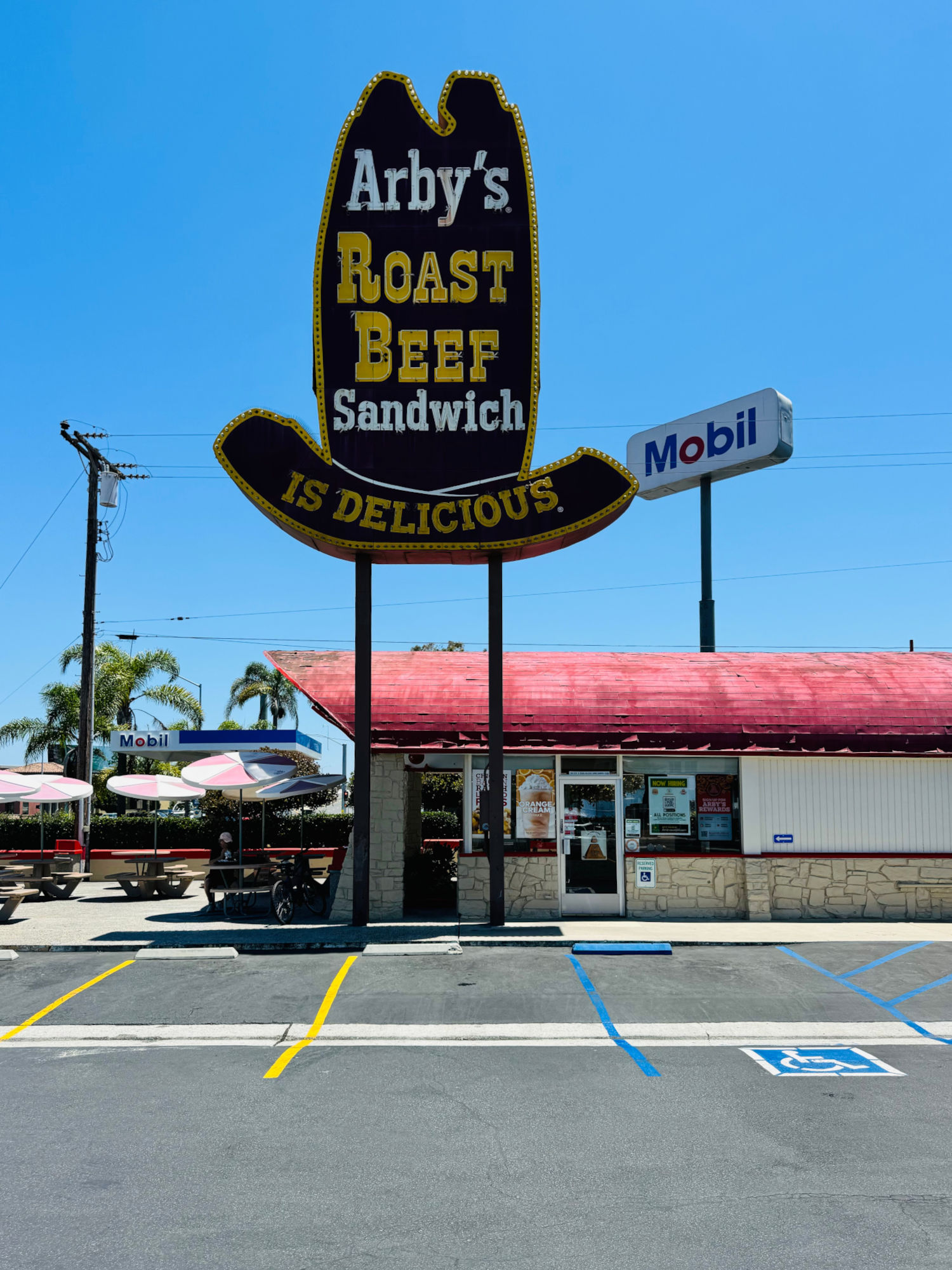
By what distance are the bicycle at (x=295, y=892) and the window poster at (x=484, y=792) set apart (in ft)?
9.57

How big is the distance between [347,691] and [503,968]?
7.12m

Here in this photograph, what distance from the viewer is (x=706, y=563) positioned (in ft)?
135

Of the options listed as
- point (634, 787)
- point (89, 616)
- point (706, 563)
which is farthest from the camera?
point (706, 563)

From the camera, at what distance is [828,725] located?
19219 millimetres

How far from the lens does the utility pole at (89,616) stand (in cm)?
3062

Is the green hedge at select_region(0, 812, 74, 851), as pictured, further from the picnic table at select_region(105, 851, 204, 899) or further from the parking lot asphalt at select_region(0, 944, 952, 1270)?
the parking lot asphalt at select_region(0, 944, 952, 1270)

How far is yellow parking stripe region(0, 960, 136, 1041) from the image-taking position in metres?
10.9

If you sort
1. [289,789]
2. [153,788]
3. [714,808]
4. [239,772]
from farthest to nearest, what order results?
[153,788] < [289,789] < [239,772] < [714,808]

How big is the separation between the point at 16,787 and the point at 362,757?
8.95 meters

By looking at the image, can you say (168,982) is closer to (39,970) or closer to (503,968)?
(39,970)

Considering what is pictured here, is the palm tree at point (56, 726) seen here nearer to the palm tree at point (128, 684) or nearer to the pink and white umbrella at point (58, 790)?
the palm tree at point (128, 684)

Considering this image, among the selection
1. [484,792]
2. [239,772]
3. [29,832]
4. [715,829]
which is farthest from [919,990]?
[29,832]

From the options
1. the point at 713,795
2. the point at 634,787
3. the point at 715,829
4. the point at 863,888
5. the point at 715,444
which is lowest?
the point at 863,888

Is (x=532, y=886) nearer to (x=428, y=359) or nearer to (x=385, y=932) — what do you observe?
(x=385, y=932)
